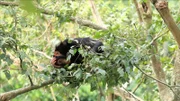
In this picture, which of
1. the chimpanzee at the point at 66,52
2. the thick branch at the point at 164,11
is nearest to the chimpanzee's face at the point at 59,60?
the chimpanzee at the point at 66,52

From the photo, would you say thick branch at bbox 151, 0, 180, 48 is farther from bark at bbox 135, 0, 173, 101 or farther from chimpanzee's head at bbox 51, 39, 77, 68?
chimpanzee's head at bbox 51, 39, 77, 68

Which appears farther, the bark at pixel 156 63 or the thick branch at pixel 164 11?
the bark at pixel 156 63

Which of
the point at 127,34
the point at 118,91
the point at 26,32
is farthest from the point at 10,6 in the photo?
the point at 26,32

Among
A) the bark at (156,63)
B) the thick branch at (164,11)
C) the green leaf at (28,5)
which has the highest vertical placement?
the green leaf at (28,5)

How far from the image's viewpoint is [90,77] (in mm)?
1761

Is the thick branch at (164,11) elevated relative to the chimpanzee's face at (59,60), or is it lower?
elevated

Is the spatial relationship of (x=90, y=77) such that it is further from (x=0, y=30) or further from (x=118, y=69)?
(x=0, y=30)

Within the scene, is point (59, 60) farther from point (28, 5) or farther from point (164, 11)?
point (28, 5)

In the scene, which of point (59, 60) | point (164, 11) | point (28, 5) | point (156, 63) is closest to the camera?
point (28, 5)

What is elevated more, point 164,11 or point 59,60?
point 164,11


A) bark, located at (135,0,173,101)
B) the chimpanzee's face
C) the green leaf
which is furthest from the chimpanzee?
the green leaf

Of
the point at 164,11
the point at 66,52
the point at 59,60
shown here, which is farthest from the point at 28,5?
the point at 66,52

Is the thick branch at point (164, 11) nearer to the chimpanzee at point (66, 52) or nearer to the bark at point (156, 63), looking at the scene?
the bark at point (156, 63)

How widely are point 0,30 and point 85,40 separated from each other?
1052 millimetres
